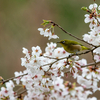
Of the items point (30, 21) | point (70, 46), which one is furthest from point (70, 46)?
point (30, 21)

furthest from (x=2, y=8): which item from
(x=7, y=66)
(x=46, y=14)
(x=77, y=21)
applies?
(x=77, y=21)

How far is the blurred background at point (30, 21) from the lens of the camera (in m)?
2.84

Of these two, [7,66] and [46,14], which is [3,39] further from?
[46,14]

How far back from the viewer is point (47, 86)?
2.87 ft

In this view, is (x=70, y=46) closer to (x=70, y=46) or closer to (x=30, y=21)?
(x=70, y=46)

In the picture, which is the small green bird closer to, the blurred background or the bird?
the bird

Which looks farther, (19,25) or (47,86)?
(19,25)

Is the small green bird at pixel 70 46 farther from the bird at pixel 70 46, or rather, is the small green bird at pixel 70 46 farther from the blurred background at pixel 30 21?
the blurred background at pixel 30 21

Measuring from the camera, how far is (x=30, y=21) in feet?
9.96

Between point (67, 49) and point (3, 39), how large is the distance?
7.23 feet

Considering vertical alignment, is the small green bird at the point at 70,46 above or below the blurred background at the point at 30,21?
below

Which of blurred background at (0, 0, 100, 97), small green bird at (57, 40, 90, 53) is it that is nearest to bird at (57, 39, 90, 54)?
small green bird at (57, 40, 90, 53)

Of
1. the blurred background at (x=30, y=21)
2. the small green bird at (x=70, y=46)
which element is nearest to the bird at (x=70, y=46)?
the small green bird at (x=70, y=46)

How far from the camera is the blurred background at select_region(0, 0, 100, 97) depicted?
2.84 meters
